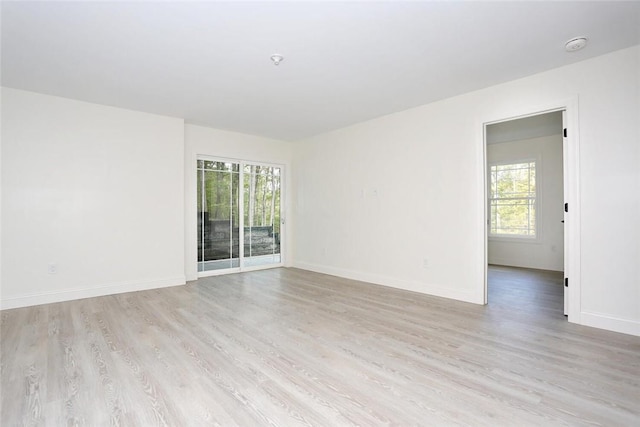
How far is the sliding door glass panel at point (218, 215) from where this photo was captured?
538 cm

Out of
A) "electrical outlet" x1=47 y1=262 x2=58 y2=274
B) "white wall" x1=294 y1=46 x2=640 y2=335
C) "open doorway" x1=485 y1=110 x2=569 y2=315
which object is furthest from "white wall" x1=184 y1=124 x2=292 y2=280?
"open doorway" x1=485 y1=110 x2=569 y2=315

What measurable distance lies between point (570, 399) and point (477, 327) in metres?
1.15

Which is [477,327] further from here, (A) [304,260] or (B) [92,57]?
(B) [92,57]

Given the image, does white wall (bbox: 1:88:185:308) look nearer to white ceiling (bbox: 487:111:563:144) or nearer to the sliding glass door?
the sliding glass door

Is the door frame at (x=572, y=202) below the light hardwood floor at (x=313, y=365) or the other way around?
the other way around

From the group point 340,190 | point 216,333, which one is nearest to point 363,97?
point 340,190

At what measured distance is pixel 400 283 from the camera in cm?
454

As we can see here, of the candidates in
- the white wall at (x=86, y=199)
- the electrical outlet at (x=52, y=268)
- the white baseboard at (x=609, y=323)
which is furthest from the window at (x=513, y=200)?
the electrical outlet at (x=52, y=268)

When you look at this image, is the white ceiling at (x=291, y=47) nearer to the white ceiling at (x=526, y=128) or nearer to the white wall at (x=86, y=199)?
the white wall at (x=86, y=199)

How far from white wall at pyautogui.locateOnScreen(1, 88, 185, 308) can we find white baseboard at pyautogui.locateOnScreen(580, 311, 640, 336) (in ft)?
16.7

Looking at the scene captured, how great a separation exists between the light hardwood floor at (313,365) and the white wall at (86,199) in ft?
1.79

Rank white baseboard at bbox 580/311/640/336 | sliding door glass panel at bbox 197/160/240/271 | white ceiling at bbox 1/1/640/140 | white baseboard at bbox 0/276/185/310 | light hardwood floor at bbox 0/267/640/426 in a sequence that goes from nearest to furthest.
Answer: light hardwood floor at bbox 0/267/640/426 < white ceiling at bbox 1/1/640/140 < white baseboard at bbox 580/311/640/336 < white baseboard at bbox 0/276/185/310 < sliding door glass panel at bbox 197/160/240/271

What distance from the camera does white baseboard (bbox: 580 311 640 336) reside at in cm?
275

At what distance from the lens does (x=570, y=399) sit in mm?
1812
